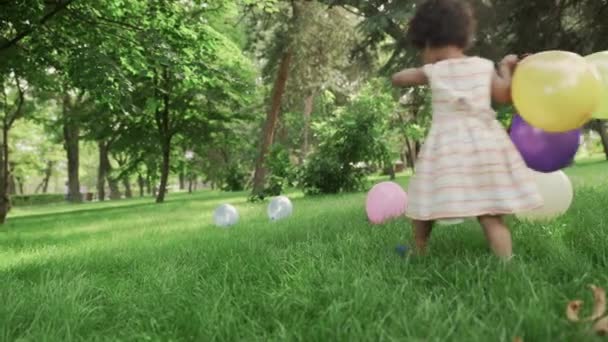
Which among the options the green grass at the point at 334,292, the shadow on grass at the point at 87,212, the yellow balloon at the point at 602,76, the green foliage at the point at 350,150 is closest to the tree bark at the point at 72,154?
the shadow on grass at the point at 87,212

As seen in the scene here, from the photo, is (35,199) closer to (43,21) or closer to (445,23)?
(43,21)

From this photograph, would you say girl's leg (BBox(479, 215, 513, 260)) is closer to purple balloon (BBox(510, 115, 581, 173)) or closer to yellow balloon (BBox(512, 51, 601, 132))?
yellow balloon (BBox(512, 51, 601, 132))

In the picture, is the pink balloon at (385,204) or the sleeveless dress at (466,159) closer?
the sleeveless dress at (466,159)

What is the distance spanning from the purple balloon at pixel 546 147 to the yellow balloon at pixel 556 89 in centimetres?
38

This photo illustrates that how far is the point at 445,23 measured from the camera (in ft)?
10.1

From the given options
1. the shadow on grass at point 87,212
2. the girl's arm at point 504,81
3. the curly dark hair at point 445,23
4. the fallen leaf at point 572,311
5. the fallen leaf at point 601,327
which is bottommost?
the shadow on grass at point 87,212

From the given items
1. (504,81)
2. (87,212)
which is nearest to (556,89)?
(504,81)

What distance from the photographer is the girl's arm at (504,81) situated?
312 centimetres

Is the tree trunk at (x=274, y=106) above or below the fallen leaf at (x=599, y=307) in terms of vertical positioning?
above

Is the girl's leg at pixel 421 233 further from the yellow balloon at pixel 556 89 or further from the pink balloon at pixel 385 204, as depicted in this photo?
the pink balloon at pixel 385 204

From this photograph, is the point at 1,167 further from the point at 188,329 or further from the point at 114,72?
the point at 188,329

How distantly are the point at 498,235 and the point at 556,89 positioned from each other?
888 millimetres

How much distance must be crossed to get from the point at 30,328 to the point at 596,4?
25.4 feet

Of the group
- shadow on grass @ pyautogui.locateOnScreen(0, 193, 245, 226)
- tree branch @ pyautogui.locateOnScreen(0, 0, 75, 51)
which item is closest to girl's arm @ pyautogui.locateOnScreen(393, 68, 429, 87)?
tree branch @ pyautogui.locateOnScreen(0, 0, 75, 51)
